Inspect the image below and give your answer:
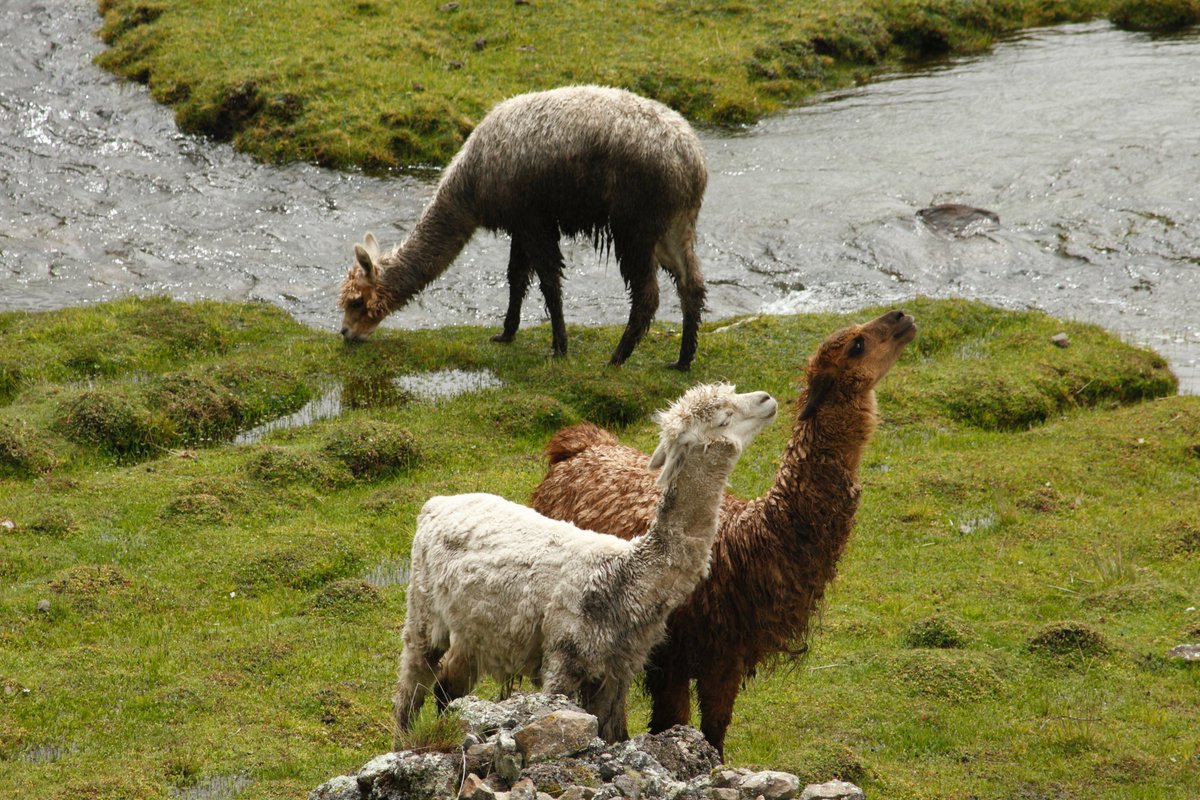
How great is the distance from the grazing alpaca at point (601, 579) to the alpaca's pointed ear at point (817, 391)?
0.84 m

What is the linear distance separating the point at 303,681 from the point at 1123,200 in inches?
755

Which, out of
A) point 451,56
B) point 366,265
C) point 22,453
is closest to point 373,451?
point 22,453

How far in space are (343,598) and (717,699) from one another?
13.2ft

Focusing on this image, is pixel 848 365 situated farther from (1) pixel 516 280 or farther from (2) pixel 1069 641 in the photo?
(1) pixel 516 280

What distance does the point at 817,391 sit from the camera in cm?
708

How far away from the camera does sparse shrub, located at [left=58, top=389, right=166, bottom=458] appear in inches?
520

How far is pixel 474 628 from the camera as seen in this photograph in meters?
6.43

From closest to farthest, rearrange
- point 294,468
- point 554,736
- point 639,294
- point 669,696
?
point 554,736 → point 669,696 → point 294,468 → point 639,294

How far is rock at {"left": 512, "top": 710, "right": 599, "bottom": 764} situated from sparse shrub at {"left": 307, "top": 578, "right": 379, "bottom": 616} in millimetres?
4671

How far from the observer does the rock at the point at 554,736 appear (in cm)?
555

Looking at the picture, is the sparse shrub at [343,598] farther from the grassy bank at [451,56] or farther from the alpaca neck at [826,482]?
the grassy bank at [451,56]

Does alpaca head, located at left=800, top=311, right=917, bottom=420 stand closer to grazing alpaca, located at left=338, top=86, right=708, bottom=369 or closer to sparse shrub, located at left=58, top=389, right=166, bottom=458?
grazing alpaca, located at left=338, top=86, right=708, bottom=369

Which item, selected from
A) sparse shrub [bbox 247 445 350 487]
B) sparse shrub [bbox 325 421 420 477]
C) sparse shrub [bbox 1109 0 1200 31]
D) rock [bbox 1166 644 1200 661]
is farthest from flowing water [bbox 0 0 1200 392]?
rock [bbox 1166 644 1200 661]

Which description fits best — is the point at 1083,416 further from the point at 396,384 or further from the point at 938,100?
the point at 938,100
